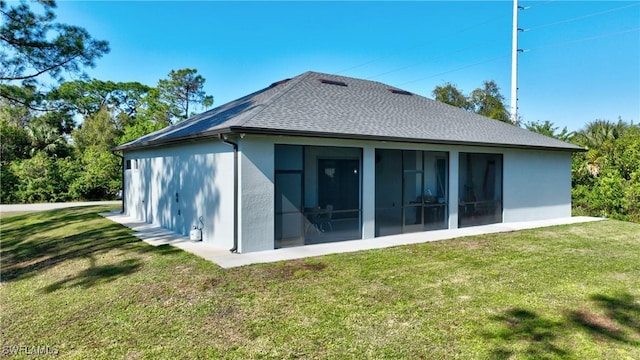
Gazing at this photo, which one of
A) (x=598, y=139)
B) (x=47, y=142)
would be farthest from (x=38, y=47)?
(x=598, y=139)

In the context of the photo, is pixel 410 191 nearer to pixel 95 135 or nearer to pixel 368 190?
pixel 368 190

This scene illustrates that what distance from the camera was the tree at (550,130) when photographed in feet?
68.3

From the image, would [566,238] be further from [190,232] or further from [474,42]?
[474,42]

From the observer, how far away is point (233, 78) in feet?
105

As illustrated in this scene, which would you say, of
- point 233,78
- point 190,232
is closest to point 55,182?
point 233,78

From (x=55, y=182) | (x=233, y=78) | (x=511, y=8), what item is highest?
(x=511, y=8)

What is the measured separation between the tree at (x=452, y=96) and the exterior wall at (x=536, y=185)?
80.0 ft

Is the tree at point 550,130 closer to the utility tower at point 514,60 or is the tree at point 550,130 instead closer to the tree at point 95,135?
the utility tower at point 514,60

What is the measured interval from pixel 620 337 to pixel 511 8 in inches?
1023

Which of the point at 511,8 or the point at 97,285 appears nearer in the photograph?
the point at 97,285

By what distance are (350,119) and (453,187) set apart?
393cm

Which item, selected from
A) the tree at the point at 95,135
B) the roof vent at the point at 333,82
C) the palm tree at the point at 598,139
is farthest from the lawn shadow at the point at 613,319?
the tree at the point at 95,135

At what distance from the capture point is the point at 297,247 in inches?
344

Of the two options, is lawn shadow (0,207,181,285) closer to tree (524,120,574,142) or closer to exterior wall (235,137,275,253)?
exterior wall (235,137,275,253)
